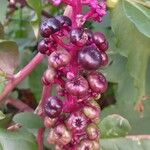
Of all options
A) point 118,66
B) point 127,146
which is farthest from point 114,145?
point 118,66

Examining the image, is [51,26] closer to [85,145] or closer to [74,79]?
[74,79]

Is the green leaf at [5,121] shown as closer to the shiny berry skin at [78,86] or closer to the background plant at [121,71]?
the background plant at [121,71]

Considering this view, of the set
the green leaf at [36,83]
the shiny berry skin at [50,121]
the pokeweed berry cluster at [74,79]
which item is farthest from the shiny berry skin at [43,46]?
the green leaf at [36,83]

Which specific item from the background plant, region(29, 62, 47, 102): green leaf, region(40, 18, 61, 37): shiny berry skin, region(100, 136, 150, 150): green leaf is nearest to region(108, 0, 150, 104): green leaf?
the background plant

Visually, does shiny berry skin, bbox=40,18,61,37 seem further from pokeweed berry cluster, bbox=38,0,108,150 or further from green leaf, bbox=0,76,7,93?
green leaf, bbox=0,76,7,93

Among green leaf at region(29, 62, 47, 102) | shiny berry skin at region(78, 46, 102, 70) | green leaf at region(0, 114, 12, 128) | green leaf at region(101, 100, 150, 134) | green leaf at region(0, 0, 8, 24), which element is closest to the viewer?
shiny berry skin at region(78, 46, 102, 70)

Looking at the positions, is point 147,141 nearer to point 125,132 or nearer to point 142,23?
point 125,132
